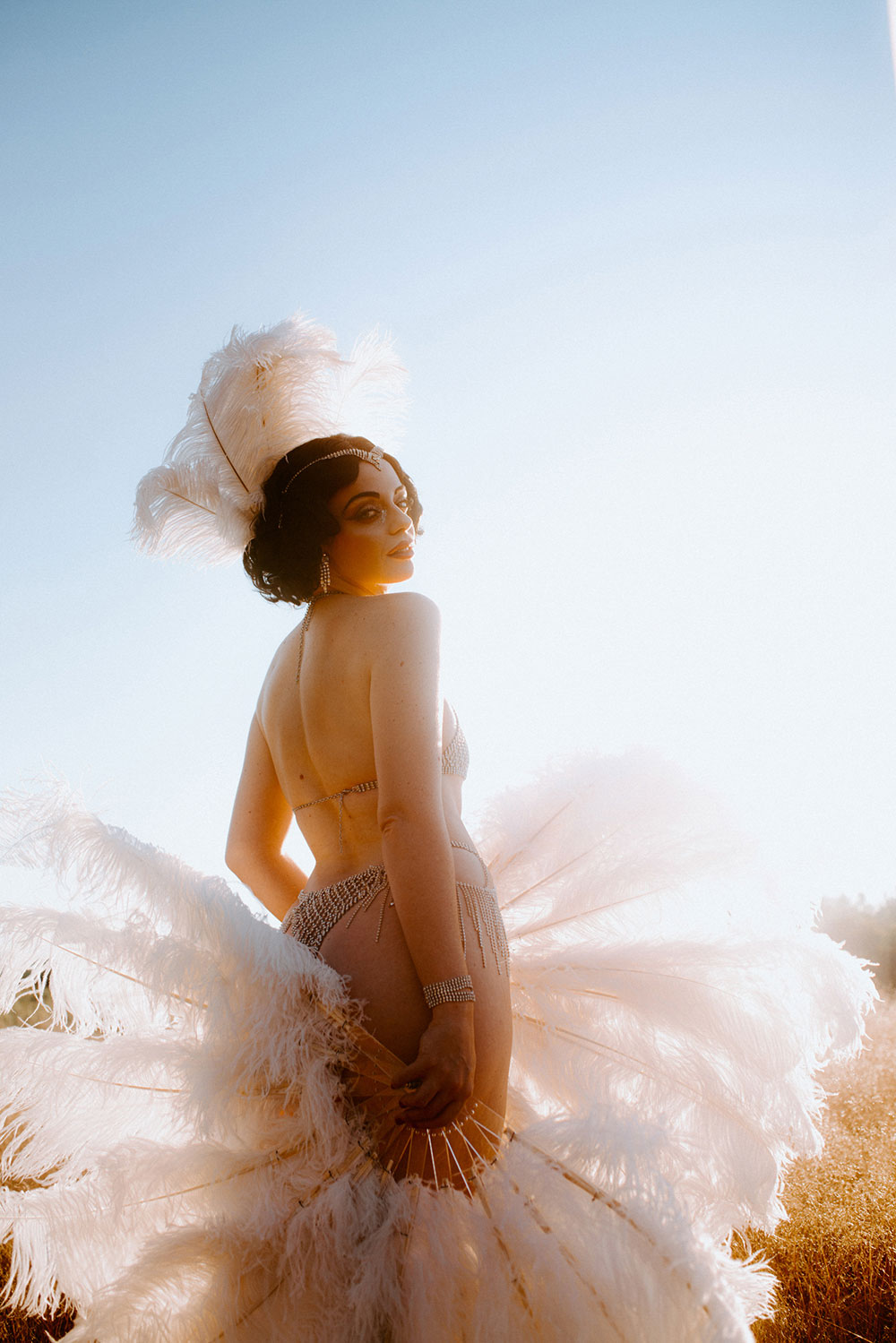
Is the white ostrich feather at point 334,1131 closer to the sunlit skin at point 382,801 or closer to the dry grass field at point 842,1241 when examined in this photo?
the sunlit skin at point 382,801

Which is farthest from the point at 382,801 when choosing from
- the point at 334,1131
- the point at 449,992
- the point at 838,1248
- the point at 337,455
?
the point at 838,1248

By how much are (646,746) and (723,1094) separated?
1099 millimetres

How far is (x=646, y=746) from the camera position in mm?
2773

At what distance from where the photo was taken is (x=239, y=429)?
8.69 feet

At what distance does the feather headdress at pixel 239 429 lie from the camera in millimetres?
2645

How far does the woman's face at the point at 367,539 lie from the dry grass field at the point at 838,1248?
8.43ft

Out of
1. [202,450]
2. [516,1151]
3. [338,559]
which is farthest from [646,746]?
[202,450]

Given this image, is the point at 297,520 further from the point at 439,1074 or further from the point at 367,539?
the point at 439,1074

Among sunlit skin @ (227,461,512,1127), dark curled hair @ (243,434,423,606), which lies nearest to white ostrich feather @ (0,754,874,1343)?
sunlit skin @ (227,461,512,1127)

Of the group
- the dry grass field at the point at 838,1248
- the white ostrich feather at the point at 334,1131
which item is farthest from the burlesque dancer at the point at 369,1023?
the dry grass field at the point at 838,1248

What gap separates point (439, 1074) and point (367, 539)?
5.03ft

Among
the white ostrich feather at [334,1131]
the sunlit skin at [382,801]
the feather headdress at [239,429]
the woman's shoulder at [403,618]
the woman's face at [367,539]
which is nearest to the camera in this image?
the white ostrich feather at [334,1131]

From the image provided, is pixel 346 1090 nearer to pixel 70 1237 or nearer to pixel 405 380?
pixel 70 1237

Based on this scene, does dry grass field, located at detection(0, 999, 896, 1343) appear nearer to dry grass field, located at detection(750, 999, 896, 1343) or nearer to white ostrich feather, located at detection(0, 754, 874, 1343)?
dry grass field, located at detection(750, 999, 896, 1343)
